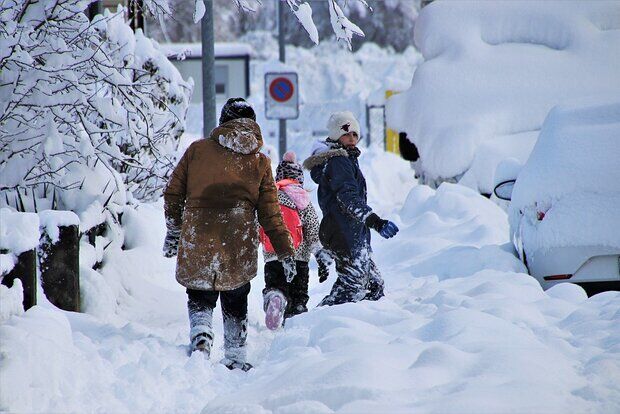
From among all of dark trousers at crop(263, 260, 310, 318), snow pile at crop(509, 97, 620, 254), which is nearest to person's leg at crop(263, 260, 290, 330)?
dark trousers at crop(263, 260, 310, 318)

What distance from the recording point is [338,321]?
20.3ft

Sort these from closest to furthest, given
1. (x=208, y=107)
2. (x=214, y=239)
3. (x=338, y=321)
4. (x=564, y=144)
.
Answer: (x=214, y=239)
(x=338, y=321)
(x=564, y=144)
(x=208, y=107)

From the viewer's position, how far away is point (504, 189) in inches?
379

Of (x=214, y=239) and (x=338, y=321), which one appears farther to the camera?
(x=338, y=321)

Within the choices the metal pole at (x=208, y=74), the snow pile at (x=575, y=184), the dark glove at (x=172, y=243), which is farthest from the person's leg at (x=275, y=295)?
the metal pole at (x=208, y=74)

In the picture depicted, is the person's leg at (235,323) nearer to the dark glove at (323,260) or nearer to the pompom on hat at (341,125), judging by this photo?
the dark glove at (323,260)

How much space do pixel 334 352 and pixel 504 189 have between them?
478 cm

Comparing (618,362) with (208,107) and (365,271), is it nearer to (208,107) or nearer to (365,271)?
(365,271)

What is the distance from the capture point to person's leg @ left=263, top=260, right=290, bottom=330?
6.86 metres

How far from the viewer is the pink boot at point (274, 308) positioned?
22.4ft

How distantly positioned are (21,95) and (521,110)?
9007mm

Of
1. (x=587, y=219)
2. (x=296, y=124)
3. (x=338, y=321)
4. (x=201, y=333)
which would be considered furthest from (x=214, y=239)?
(x=296, y=124)

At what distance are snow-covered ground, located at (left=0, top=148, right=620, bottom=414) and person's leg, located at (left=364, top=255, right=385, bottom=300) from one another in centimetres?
17

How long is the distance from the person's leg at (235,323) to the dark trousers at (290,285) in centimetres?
123
